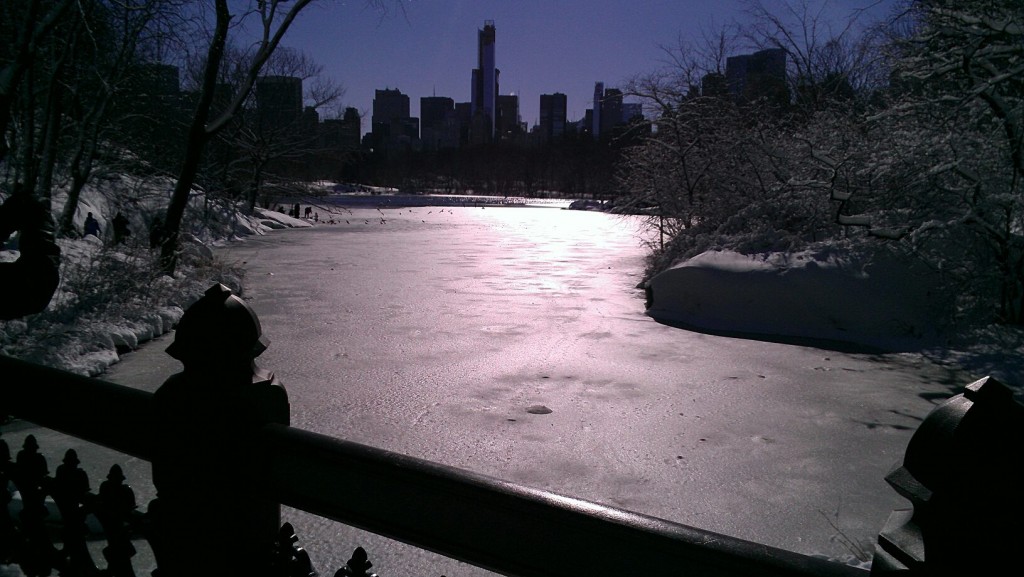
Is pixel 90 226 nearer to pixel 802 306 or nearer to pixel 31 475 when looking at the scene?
pixel 802 306

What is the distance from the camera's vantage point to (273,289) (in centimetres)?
1262

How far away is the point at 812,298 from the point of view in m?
9.59

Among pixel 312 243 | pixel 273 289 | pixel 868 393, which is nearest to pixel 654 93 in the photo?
pixel 273 289

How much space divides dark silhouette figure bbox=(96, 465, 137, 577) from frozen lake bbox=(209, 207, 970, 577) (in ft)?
4.81

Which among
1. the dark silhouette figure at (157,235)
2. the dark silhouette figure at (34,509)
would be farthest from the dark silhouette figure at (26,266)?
the dark silhouette figure at (157,235)

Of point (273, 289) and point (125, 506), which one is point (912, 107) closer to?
point (125, 506)

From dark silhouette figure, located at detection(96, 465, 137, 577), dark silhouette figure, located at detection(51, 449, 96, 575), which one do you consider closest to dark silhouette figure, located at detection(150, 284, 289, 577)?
dark silhouette figure, located at detection(96, 465, 137, 577)

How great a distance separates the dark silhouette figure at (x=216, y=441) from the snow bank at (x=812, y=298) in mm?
8827

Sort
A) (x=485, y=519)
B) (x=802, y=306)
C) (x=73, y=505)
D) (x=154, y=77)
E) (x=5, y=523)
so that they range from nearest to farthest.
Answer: (x=485, y=519) < (x=73, y=505) < (x=5, y=523) < (x=802, y=306) < (x=154, y=77)

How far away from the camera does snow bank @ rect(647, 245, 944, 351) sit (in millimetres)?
9117

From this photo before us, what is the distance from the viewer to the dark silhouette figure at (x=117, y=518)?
1835mm

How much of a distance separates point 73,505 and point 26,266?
72 cm

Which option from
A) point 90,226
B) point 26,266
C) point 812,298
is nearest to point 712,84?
point 812,298

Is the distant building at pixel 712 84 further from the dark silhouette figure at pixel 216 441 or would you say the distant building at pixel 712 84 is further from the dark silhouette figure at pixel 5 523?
the dark silhouette figure at pixel 216 441
